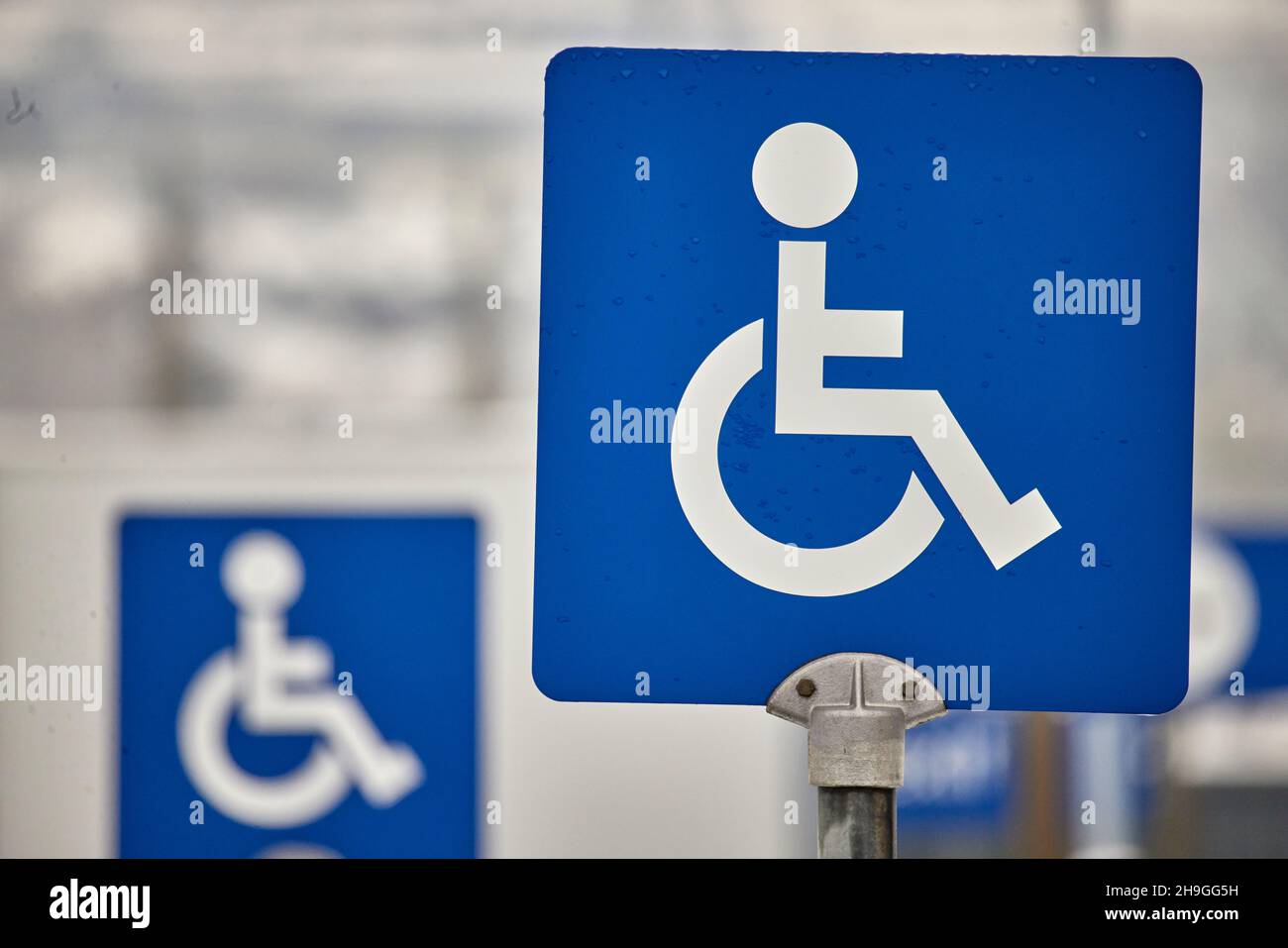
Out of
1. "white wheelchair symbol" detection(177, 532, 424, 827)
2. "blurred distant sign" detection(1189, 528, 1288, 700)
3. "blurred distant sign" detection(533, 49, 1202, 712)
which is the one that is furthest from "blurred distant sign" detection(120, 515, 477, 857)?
"blurred distant sign" detection(1189, 528, 1288, 700)

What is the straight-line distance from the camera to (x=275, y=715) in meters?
2.09

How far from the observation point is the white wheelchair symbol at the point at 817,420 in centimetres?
174

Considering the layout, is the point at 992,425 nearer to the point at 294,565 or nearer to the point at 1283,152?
the point at 1283,152

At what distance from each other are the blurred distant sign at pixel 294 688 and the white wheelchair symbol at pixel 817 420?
0.60 m

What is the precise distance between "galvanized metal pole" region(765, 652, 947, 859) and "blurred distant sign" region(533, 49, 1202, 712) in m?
0.03

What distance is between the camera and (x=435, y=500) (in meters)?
2.26

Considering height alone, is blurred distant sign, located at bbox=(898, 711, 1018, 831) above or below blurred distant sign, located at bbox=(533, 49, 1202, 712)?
below

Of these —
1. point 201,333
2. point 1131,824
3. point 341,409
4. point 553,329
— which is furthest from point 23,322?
point 1131,824

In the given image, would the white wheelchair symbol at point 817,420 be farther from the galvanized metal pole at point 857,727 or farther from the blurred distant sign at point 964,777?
the blurred distant sign at point 964,777

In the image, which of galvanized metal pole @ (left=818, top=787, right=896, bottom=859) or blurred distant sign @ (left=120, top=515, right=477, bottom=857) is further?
blurred distant sign @ (left=120, top=515, right=477, bottom=857)

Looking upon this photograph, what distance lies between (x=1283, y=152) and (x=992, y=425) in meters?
0.85

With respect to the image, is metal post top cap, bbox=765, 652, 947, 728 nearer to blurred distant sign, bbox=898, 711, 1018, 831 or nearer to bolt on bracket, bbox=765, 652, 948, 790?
bolt on bracket, bbox=765, 652, 948, 790

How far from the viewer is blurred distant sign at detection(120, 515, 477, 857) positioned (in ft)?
6.82

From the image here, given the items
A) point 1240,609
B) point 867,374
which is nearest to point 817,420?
point 867,374
